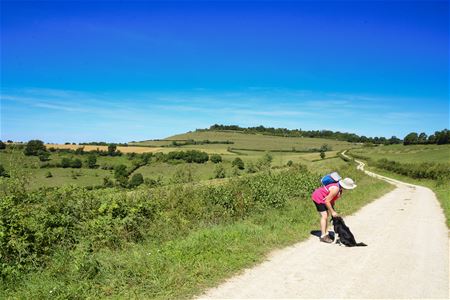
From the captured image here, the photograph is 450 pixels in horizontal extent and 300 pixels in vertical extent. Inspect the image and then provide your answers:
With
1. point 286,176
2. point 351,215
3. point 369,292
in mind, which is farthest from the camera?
point 286,176

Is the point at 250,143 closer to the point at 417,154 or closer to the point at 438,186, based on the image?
the point at 417,154

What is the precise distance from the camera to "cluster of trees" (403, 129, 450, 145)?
283ft

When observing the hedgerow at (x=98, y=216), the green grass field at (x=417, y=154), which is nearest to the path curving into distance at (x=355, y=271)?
the hedgerow at (x=98, y=216)

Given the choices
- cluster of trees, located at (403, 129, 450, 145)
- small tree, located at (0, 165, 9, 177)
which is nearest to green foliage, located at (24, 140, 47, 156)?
small tree, located at (0, 165, 9, 177)

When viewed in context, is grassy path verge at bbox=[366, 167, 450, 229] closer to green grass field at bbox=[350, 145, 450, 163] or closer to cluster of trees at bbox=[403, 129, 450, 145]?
green grass field at bbox=[350, 145, 450, 163]

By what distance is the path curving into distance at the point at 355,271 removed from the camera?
596 cm

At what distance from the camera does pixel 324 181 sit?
9719 millimetres

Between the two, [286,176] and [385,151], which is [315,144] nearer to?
[385,151]

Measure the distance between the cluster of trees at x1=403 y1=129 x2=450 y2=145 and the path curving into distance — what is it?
87.4 metres

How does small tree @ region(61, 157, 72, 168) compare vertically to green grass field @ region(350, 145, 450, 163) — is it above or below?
below

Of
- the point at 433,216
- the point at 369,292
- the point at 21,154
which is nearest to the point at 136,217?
Result: the point at 21,154

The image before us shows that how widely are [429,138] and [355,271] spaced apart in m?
99.9

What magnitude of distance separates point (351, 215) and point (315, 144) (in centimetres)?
10356

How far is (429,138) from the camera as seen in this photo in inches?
3696
